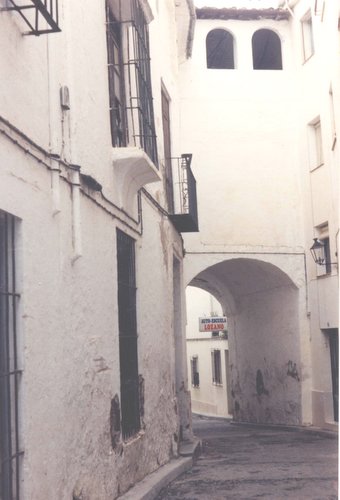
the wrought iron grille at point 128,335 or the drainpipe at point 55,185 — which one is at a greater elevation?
the drainpipe at point 55,185

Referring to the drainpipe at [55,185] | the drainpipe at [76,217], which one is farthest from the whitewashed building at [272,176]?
the drainpipe at [55,185]

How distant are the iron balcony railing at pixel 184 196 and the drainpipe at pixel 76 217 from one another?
573cm

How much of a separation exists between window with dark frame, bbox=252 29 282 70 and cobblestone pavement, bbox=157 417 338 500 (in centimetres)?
793

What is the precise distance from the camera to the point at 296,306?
14945mm

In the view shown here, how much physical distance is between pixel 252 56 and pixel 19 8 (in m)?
12.1

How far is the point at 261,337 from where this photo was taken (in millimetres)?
16297

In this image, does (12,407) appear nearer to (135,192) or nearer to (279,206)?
(135,192)

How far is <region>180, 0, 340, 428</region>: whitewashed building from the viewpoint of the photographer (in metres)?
14.5

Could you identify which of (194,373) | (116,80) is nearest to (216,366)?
(194,373)

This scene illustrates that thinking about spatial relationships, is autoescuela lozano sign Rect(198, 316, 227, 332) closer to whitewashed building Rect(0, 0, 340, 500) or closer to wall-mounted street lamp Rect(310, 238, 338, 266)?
whitewashed building Rect(0, 0, 340, 500)

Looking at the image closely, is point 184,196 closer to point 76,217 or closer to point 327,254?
point 327,254

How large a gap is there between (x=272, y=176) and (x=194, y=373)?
44.7 ft

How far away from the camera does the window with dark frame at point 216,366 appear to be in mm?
24359

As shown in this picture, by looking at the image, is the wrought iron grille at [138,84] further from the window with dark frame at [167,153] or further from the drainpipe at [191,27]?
the drainpipe at [191,27]
